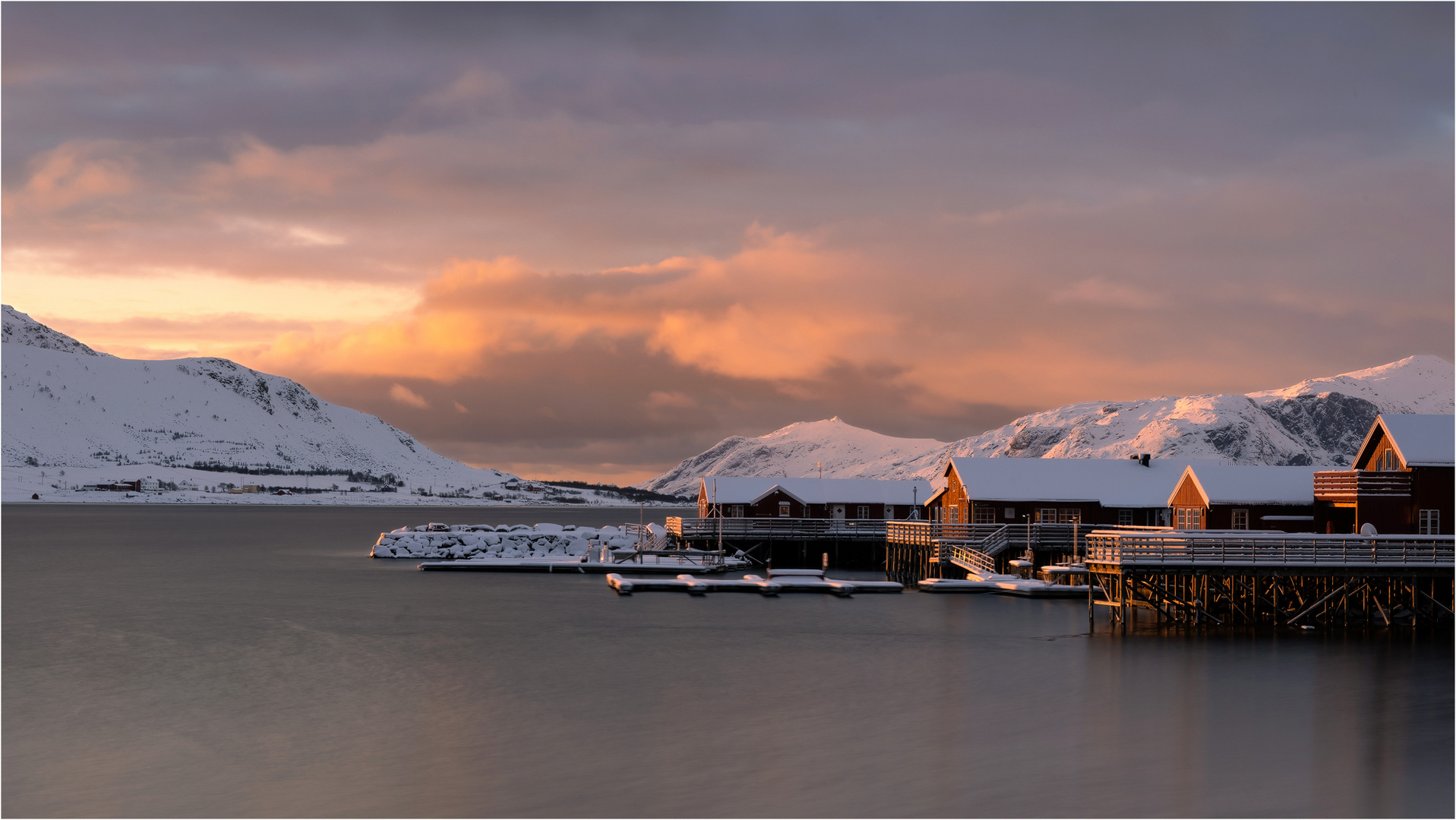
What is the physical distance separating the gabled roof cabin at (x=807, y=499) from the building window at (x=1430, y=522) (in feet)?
162

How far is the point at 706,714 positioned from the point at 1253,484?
4624 cm

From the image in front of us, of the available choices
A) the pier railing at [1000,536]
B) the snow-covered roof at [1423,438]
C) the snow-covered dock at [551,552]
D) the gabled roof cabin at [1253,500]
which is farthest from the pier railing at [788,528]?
the snow-covered roof at [1423,438]

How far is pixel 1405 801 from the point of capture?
27.6m

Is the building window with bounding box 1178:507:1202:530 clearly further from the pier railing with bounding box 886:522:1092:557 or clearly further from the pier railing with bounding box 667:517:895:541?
the pier railing with bounding box 667:517:895:541

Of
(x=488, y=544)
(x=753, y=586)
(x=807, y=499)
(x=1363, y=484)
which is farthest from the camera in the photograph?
(x=488, y=544)

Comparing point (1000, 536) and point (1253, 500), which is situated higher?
point (1253, 500)

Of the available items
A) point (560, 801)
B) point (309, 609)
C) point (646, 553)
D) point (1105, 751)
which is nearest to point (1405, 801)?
point (1105, 751)

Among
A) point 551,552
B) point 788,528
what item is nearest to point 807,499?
point 788,528

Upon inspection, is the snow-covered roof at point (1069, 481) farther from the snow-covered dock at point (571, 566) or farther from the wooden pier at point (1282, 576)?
the wooden pier at point (1282, 576)

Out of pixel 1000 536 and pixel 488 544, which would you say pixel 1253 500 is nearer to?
pixel 1000 536

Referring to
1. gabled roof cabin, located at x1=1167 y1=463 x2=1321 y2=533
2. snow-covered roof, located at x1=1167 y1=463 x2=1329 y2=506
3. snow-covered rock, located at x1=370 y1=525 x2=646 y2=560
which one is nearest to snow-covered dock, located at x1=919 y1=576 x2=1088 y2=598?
gabled roof cabin, located at x1=1167 y1=463 x2=1321 y2=533

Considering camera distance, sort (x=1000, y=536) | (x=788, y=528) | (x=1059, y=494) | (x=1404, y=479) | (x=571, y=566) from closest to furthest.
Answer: (x=1404, y=479) → (x=1000, y=536) → (x=1059, y=494) → (x=571, y=566) → (x=788, y=528)

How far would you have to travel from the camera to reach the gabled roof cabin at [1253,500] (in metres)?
70.7

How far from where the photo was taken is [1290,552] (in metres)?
53.4
